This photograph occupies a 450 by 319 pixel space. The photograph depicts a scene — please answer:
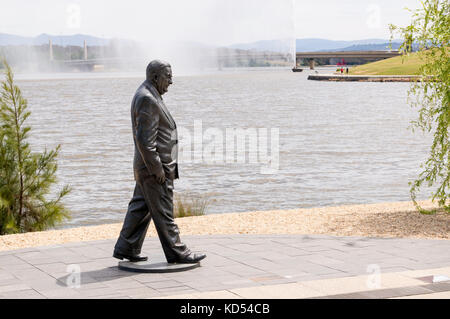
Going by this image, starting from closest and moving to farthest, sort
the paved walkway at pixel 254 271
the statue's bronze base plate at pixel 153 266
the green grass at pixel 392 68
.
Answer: the paved walkway at pixel 254 271, the statue's bronze base plate at pixel 153 266, the green grass at pixel 392 68

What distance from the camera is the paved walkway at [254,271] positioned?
708cm

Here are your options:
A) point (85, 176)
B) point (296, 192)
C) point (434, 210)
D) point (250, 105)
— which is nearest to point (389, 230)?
point (434, 210)

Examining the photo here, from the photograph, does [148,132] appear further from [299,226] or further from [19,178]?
[19,178]

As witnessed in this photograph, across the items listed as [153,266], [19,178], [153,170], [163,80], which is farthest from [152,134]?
[19,178]

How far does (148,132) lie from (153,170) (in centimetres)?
41

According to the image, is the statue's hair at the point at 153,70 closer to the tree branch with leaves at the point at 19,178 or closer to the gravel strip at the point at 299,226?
the gravel strip at the point at 299,226

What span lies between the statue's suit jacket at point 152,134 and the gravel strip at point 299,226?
315cm

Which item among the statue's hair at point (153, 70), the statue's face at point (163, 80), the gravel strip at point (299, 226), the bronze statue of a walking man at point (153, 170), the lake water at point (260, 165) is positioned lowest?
the lake water at point (260, 165)

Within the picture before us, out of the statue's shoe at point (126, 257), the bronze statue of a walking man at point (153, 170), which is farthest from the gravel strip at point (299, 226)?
the bronze statue of a walking man at point (153, 170)

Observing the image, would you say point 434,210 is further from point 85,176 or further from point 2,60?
point 85,176

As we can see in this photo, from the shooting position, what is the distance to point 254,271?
26.2 ft

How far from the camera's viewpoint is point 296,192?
20.8m

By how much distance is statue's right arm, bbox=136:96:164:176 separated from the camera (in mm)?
7777

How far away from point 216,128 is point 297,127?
16.9ft
